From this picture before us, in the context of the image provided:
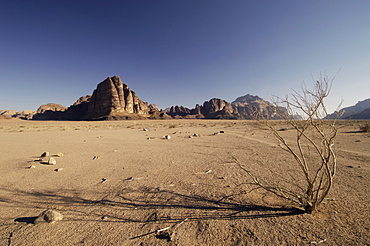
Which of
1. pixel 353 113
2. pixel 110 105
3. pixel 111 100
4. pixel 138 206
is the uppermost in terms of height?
pixel 111 100

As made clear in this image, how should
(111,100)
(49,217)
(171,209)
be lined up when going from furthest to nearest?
(111,100)
(171,209)
(49,217)

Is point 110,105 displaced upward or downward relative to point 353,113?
upward

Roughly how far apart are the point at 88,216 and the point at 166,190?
1252 mm

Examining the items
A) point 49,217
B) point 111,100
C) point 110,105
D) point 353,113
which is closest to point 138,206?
point 49,217

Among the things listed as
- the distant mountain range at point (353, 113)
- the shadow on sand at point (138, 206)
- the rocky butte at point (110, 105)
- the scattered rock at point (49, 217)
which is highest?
the rocky butte at point (110, 105)

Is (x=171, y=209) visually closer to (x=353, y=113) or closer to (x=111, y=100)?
(x=353, y=113)

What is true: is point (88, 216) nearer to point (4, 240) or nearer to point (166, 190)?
point (4, 240)

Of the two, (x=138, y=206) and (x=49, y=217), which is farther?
(x=138, y=206)

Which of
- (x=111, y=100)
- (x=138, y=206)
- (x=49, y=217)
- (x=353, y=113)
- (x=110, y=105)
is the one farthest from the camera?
(x=111, y=100)

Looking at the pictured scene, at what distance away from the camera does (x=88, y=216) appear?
6.89ft

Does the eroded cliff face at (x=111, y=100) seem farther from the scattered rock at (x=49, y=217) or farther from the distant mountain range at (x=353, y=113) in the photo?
the scattered rock at (x=49, y=217)

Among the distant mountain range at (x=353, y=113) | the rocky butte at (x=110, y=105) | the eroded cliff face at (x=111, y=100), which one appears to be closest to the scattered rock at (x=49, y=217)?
the distant mountain range at (x=353, y=113)

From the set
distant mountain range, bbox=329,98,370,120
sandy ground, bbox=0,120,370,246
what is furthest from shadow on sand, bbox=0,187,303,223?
distant mountain range, bbox=329,98,370,120

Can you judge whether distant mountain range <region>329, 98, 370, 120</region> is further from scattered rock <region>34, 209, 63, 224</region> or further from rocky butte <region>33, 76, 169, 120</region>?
rocky butte <region>33, 76, 169, 120</region>
